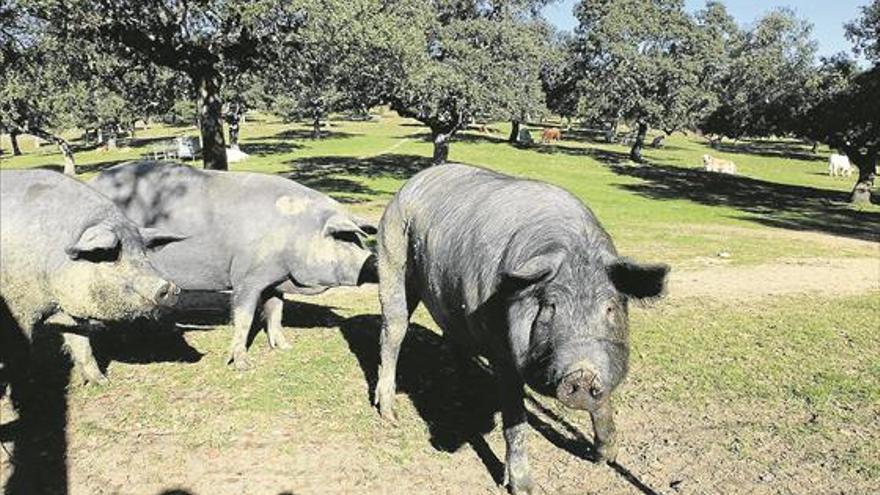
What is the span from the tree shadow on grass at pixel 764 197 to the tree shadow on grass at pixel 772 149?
80.8 ft

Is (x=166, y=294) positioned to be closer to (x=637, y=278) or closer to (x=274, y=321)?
(x=274, y=321)

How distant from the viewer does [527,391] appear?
9188 mm

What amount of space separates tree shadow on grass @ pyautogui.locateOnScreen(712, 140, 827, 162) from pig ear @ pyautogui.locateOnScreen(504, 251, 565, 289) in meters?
71.1

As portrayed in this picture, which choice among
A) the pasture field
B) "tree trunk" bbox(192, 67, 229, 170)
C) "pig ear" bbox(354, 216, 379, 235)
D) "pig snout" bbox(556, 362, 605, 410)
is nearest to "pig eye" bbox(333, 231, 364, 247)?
"pig ear" bbox(354, 216, 379, 235)

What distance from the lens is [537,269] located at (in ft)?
16.2

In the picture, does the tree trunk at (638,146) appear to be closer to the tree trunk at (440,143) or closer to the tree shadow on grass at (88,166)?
the tree trunk at (440,143)

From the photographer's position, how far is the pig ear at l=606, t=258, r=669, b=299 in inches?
193

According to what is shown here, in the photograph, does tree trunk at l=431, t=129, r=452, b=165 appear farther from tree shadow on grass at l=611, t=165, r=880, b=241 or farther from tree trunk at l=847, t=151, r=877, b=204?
tree trunk at l=847, t=151, r=877, b=204

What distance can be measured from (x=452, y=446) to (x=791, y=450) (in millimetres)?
3852

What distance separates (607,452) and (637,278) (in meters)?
Answer: 3.06

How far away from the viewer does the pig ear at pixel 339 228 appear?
993 centimetres

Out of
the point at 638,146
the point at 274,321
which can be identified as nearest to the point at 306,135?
the point at 638,146

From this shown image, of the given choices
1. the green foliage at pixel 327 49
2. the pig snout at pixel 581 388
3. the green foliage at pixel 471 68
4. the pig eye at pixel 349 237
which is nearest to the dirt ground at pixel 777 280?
the pig eye at pixel 349 237

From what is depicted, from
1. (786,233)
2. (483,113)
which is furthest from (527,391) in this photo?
(483,113)
